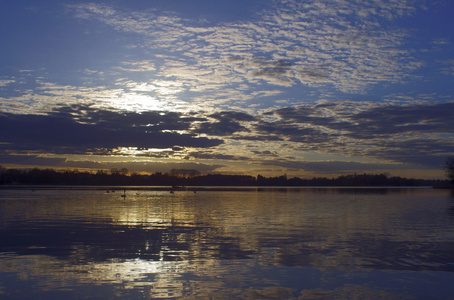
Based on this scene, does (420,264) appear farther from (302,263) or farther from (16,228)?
(16,228)

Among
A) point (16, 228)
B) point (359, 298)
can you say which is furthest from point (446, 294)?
point (16, 228)

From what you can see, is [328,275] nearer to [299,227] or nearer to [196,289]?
[196,289]

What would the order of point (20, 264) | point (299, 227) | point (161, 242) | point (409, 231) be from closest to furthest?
point (20, 264)
point (161, 242)
point (409, 231)
point (299, 227)

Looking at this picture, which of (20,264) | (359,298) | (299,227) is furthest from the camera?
(299,227)

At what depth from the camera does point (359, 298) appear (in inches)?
326

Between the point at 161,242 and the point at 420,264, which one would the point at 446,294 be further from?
the point at 161,242

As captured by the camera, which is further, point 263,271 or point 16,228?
point 16,228

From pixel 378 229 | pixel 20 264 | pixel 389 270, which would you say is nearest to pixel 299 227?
pixel 378 229

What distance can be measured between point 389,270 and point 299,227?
8.76m

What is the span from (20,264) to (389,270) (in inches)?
403

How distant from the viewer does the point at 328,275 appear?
10.1 metres

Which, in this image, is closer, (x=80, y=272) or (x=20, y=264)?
(x=80, y=272)

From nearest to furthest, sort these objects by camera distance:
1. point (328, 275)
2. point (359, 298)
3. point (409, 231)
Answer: point (359, 298)
point (328, 275)
point (409, 231)

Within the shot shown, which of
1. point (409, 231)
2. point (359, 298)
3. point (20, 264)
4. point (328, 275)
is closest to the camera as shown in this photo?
point (359, 298)
